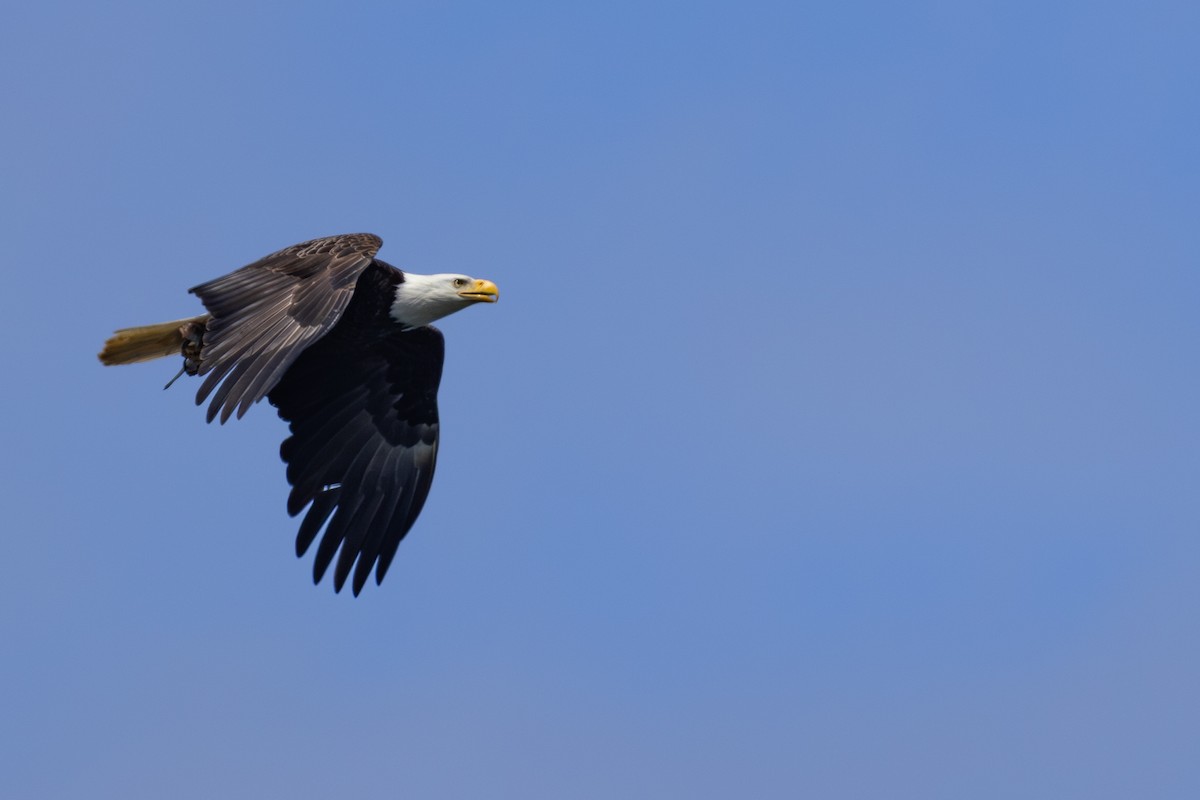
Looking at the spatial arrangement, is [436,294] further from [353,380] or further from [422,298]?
[353,380]

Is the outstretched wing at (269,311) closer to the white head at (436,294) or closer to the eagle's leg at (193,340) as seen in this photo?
the white head at (436,294)

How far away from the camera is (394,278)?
16.4 metres

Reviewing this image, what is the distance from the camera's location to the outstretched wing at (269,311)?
556 inches

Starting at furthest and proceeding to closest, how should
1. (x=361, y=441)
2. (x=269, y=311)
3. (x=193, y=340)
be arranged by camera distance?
(x=361, y=441), (x=193, y=340), (x=269, y=311)

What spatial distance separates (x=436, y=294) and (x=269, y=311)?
6.61ft

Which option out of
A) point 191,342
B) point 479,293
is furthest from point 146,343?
point 479,293

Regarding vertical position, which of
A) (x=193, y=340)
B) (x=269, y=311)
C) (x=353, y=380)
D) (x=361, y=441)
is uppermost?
(x=353, y=380)

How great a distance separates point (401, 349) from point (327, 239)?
1.83 meters

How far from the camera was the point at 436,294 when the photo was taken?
16438 mm

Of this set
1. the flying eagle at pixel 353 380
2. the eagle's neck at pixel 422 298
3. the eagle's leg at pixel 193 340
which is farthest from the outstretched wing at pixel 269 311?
the eagle's leg at pixel 193 340

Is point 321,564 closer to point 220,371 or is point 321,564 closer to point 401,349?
point 401,349

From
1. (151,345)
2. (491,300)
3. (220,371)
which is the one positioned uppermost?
(491,300)

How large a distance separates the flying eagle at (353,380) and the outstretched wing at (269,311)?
0.02 metres

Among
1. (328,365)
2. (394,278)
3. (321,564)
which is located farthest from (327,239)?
(321,564)
